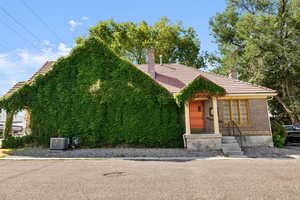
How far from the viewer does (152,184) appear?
4.36 meters

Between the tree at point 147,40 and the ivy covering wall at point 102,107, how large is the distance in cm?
1570

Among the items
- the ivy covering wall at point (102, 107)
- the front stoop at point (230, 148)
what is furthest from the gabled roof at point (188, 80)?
the front stoop at point (230, 148)

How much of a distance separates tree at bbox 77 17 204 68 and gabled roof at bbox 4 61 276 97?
11296 millimetres

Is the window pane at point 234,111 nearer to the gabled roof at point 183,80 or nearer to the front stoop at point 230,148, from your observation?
the gabled roof at point 183,80

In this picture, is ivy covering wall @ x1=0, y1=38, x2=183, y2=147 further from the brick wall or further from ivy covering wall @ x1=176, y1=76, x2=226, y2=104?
the brick wall

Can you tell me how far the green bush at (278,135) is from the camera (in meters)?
11.8

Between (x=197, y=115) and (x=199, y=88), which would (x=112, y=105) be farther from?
(x=197, y=115)

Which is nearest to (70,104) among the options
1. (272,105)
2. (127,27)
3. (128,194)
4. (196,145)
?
(196,145)

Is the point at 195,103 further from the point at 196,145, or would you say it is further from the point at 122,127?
the point at 122,127

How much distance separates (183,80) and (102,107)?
266 inches

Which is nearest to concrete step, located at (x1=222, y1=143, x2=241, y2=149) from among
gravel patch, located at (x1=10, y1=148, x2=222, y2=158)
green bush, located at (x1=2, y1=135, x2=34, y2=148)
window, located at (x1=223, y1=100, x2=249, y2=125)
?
gravel patch, located at (x1=10, y1=148, x2=222, y2=158)

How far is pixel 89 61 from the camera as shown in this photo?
11.9 m

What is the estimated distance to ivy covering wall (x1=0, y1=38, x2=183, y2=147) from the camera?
10891 millimetres

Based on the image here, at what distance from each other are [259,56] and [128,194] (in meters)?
21.5
